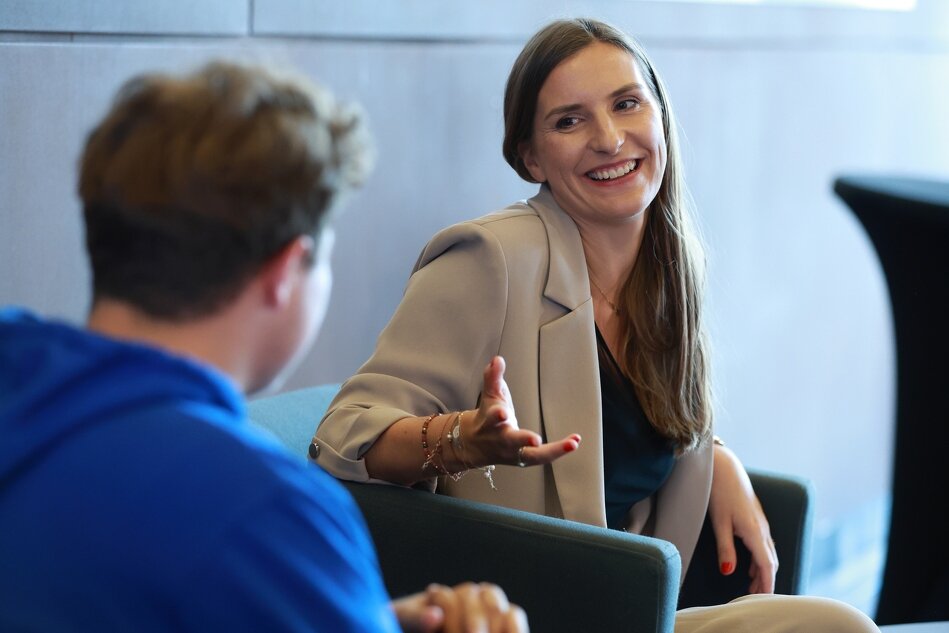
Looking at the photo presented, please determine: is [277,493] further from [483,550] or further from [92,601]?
[483,550]

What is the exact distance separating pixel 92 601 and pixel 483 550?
99 cm

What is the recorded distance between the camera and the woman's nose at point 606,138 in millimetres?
2146

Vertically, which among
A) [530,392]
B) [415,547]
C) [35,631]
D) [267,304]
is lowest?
[415,547]

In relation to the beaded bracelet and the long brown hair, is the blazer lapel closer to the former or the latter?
the long brown hair

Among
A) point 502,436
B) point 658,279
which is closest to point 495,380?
point 502,436

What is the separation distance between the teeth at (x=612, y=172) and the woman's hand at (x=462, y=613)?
1.08m

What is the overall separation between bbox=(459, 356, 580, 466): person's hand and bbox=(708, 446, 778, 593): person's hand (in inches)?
29.1

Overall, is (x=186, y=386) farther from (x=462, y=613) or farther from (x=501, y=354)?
(x=501, y=354)

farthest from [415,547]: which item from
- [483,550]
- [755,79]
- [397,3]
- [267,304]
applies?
[755,79]

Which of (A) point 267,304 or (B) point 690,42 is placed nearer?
(A) point 267,304

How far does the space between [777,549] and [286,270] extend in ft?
5.00

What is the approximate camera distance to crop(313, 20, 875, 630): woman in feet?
6.59

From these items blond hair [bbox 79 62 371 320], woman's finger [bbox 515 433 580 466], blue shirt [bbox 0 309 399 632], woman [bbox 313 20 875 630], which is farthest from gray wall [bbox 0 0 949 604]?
woman's finger [bbox 515 433 580 466]

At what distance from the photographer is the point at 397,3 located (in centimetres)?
279
